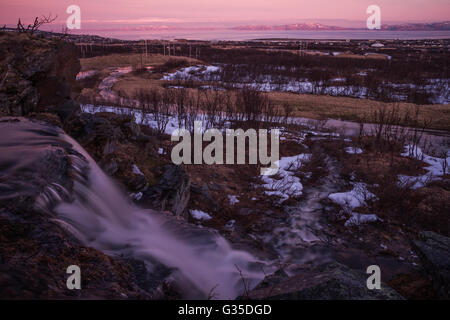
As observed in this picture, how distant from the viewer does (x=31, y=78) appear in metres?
7.50

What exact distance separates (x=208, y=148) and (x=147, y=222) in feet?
23.5

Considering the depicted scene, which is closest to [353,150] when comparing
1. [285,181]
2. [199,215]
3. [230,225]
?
[285,181]

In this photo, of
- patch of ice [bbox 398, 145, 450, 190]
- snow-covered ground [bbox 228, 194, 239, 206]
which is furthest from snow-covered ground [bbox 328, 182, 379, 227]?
snow-covered ground [bbox 228, 194, 239, 206]

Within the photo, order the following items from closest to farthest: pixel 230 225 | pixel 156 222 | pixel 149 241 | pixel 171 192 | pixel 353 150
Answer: pixel 149 241
pixel 156 222
pixel 171 192
pixel 230 225
pixel 353 150

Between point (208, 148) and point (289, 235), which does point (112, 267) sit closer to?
point (289, 235)

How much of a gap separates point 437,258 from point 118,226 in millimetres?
4680

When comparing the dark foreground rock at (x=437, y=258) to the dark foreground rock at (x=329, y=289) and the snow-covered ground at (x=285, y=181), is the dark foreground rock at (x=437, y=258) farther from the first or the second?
the snow-covered ground at (x=285, y=181)

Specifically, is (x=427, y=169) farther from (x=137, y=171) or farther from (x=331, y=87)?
(x=331, y=87)

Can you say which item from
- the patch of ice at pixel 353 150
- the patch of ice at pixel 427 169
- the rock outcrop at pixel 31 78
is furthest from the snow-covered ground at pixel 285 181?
the rock outcrop at pixel 31 78

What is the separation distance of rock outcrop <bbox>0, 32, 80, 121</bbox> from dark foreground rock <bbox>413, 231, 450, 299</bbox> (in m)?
7.64

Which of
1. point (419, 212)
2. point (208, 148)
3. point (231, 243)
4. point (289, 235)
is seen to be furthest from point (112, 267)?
point (208, 148)

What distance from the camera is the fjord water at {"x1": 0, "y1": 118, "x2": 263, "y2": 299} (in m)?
4.44

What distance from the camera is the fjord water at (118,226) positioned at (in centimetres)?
444

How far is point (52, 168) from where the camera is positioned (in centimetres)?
484
